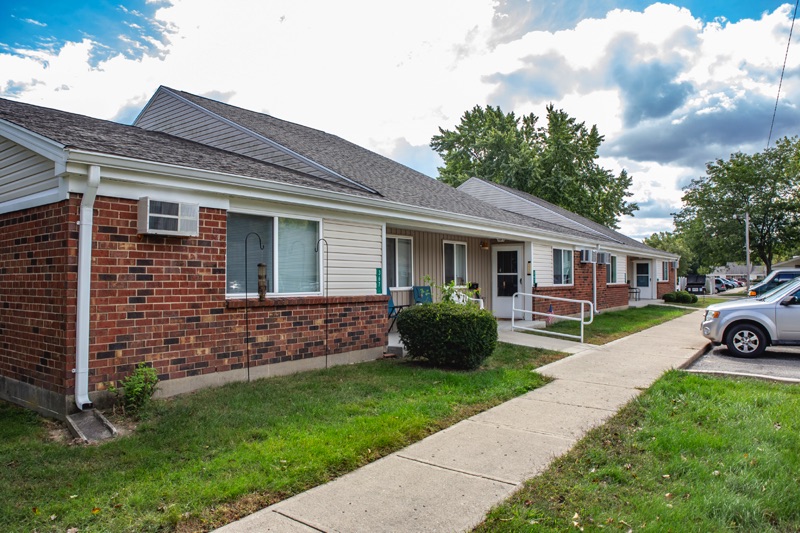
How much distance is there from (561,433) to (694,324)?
13.4m

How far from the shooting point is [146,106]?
1313 centimetres

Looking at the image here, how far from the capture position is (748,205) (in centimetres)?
4038

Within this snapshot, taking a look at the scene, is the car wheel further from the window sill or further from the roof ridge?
the roof ridge

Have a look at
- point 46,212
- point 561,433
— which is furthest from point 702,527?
point 46,212

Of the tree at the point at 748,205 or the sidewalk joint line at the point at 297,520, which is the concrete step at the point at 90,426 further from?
the tree at the point at 748,205

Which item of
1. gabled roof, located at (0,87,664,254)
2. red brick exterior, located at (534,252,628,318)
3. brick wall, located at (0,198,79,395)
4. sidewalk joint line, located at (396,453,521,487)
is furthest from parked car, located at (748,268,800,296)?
brick wall, located at (0,198,79,395)

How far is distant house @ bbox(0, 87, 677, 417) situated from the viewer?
5.35 m

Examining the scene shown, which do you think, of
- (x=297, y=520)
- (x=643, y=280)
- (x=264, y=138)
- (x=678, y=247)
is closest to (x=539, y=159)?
(x=643, y=280)

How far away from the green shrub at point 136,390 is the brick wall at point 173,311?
0.58ft

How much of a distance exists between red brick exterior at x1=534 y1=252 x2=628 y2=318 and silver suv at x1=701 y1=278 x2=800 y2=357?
16.4 feet

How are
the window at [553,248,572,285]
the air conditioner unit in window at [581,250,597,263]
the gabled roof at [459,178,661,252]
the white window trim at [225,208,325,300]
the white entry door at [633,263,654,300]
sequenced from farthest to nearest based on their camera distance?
the white entry door at [633,263,654,300] → the gabled roof at [459,178,661,252] → the air conditioner unit in window at [581,250,597,263] → the window at [553,248,572,285] → the white window trim at [225,208,325,300]

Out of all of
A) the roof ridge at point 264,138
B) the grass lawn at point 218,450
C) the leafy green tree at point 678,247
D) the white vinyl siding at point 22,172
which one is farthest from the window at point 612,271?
the leafy green tree at point 678,247

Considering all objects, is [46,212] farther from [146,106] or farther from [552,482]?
[146,106]

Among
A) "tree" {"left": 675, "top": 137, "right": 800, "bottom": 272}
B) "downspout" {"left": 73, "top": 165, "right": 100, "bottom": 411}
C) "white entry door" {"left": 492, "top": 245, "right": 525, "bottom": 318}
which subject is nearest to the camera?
"downspout" {"left": 73, "top": 165, "right": 100, "bottom": 411}
